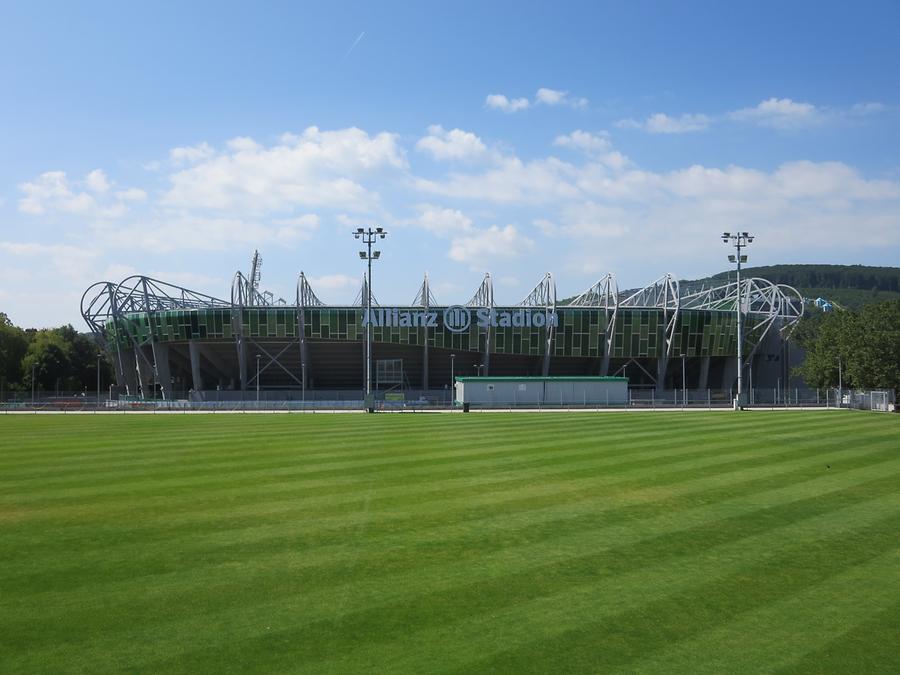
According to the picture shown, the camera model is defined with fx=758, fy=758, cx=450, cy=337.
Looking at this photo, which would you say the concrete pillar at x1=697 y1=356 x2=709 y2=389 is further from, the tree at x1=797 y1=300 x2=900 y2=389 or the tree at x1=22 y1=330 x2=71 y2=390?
the tree at x1=22 y1=330 x2=71 y2=390

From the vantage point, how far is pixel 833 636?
8.62 m

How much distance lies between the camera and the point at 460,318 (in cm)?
9225

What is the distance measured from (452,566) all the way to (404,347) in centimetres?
8397

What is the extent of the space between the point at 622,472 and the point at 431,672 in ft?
46.5

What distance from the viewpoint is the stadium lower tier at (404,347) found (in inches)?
3556

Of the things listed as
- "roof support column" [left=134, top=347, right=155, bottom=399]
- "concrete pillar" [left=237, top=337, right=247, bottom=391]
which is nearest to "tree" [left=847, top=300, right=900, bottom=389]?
"concrete pillar" [left=237, top=337, right=247, bottom=391]

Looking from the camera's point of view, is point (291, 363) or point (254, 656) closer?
point (254, 656)

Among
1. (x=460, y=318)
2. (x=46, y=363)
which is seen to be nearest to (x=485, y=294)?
(x=460, y=318)

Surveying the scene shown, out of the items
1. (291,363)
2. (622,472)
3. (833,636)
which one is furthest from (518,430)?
(291,363)

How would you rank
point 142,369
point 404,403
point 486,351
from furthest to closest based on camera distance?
point 142,369, point 486,351, point 404,403

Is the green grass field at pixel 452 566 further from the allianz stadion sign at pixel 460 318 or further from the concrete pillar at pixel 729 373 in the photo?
the concrete pillar at pixel 729 373

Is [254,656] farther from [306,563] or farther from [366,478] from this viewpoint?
[366,478]

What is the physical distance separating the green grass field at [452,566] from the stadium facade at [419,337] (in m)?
65.3

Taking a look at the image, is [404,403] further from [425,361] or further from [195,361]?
[195,361]
